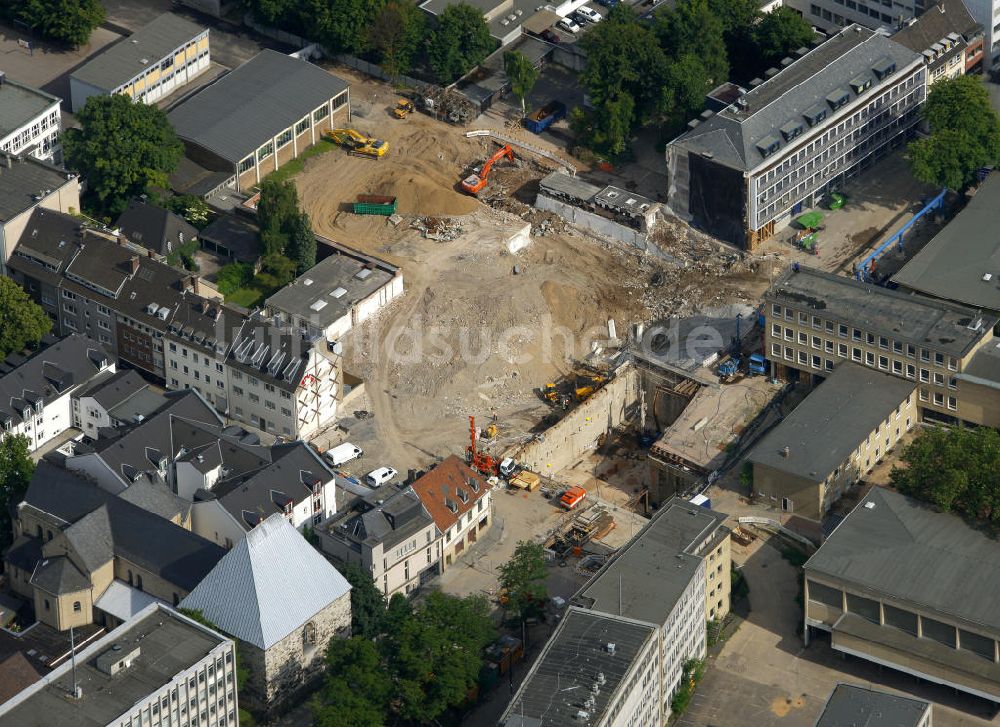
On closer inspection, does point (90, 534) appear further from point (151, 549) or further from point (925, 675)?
point (925, 675)

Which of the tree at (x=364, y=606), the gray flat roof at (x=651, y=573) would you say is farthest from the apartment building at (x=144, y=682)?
the gray flat roof at (x=651, y=573)

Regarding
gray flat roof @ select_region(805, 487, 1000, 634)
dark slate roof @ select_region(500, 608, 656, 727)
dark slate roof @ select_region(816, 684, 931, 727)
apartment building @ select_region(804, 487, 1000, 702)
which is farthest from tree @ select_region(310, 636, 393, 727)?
gray flat roof @ select_region(805, 487, 1000, 634)

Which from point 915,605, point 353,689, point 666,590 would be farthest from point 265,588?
point 915,605

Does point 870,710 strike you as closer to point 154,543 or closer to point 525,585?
point 525,585

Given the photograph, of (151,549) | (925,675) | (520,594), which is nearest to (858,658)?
(925,675)

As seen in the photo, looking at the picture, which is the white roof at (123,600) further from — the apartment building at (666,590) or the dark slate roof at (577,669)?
the apartment building at (666,590)

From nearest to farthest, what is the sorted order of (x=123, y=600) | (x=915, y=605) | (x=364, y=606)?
(x=915, y=605) → (x=364, y=606) → (x=123, y=600)

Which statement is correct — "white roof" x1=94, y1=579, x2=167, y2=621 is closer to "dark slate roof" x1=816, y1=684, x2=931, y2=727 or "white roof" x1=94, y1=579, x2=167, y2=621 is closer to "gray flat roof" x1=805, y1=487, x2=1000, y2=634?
"dark slate roof" x1=816, y1=684, x2=931, y2=727
